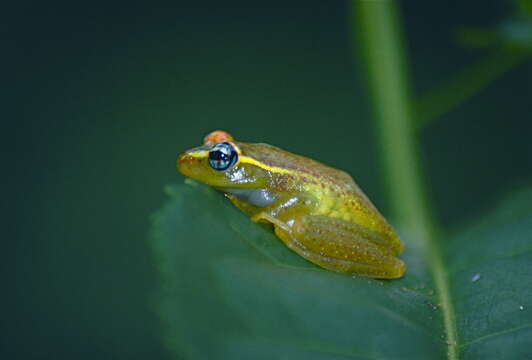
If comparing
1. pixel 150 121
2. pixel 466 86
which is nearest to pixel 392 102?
pixel 466 86

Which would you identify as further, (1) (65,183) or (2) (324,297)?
(1) (65,183)

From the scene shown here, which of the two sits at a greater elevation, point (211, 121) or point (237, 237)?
point (211, 121)

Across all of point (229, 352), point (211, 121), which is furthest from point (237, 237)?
point (211, 121)

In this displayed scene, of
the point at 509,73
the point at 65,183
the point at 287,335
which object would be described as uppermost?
the point at 509,73

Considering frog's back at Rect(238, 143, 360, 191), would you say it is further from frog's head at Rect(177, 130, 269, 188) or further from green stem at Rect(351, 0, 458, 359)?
green stem at Rect(351, 0, 458, 359)

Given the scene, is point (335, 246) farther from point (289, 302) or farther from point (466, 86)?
point (466, 86)

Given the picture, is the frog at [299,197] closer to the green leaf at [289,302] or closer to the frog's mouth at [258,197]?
the frog's mouth at [258,197]

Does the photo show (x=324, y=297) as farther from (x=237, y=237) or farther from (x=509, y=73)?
(x=509, y=73)
